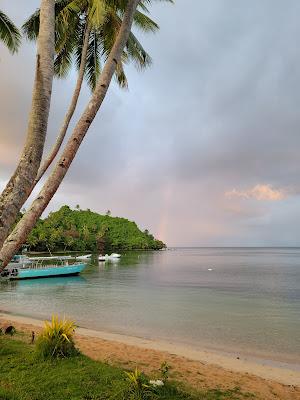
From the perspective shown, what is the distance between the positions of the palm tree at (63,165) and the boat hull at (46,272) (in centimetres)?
3770

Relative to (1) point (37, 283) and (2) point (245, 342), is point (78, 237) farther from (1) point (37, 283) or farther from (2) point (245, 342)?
(2) point (245, 342)

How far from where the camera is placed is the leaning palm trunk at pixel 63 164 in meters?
4.14

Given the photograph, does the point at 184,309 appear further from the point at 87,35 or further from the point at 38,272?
the point at 38,272

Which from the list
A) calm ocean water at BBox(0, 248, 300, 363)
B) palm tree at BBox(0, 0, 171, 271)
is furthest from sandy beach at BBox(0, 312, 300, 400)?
palm tree at BBox(0, 0, 171, 271)

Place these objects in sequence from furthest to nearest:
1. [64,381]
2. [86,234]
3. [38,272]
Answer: [86,234]
[38,272]
[64,381]

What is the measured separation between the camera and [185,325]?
18688 millimetres

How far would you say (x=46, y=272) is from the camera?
136 ft

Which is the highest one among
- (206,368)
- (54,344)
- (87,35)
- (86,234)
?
(86,234)

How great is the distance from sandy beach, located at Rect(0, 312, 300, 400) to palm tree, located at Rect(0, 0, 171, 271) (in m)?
5.87

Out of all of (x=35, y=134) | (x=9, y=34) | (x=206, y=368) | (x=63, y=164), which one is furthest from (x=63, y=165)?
(x=9, y=34)

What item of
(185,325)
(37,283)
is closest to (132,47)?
(185,325)

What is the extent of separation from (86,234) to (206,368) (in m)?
116

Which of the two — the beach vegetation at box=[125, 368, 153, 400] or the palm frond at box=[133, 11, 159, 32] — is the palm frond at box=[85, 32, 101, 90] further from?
the beach vegetation at box=[125, 368, 153, 400]

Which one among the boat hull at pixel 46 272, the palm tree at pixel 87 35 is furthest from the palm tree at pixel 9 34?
the boat hull at pixel 46 272
